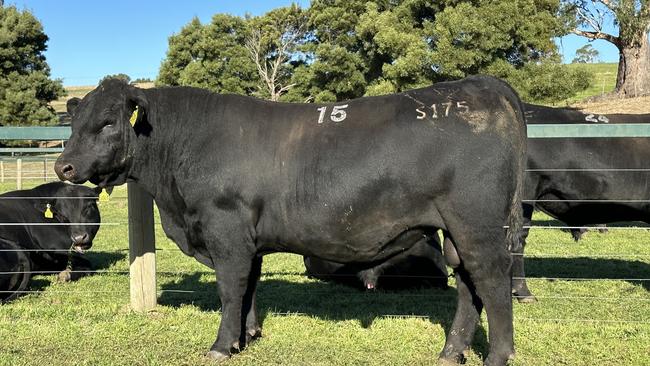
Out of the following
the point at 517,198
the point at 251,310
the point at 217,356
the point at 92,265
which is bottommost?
the point at 92,265

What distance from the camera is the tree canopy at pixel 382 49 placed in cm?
2683

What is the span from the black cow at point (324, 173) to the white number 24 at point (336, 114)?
1 cm

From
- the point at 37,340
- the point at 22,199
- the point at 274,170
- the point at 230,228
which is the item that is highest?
the point at 274,170

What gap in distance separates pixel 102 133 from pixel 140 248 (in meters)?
1.68

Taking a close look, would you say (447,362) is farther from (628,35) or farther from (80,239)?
(628,35)

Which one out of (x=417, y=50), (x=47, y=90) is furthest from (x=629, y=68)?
(x=47, y=90)

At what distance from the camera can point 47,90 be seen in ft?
127

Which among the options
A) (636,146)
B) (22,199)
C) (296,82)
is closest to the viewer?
(636,146)

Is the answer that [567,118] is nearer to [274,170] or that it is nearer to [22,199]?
[274,170]

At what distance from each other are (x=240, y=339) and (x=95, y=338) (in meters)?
1.31

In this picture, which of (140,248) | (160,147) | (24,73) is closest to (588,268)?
(140,248)

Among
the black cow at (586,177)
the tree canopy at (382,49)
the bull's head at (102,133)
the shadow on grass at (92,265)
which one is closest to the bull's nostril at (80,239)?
the shadow on grass at (92,265)

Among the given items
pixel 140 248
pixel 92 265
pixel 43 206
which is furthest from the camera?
pixel 92 265

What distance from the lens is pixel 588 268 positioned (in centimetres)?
817
